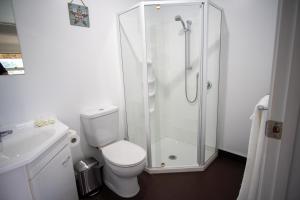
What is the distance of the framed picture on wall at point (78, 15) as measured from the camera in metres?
1.63

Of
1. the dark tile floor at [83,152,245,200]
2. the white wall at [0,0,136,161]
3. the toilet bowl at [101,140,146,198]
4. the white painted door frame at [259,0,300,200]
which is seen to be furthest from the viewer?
the dark tile floor at [83,152,245,200]

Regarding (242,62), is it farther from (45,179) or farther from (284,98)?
(45,179)

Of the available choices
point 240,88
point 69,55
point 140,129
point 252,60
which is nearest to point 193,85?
point 240,88

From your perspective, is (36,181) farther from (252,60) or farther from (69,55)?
(252,60)

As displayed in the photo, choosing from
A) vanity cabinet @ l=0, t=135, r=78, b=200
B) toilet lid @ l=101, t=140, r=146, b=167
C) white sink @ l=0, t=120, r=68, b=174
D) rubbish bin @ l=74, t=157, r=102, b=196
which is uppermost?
white sink @ l=0, t=120, r=68, b=174

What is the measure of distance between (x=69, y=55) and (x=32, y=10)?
0.45 meters

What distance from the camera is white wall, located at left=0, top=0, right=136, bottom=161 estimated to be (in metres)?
1.38

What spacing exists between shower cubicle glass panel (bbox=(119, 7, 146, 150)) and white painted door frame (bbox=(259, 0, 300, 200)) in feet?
4.63

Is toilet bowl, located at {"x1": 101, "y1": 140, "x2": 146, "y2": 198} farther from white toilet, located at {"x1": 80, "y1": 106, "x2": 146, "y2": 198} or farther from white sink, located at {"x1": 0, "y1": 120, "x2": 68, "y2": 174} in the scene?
white sink, located at {"x1": 0, "y1": 120, "x2": 68, "y2": 174}

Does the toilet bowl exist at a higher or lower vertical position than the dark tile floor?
higher

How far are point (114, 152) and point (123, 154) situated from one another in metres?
0.11

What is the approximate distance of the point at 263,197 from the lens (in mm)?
689

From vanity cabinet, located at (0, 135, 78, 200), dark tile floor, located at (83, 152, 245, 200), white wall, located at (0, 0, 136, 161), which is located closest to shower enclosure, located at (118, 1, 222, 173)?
dark tile floor, located at (83, 152, 245, 200)

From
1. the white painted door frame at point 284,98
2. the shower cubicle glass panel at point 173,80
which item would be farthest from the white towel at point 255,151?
the shower cubicle glass panel at point 173,80
